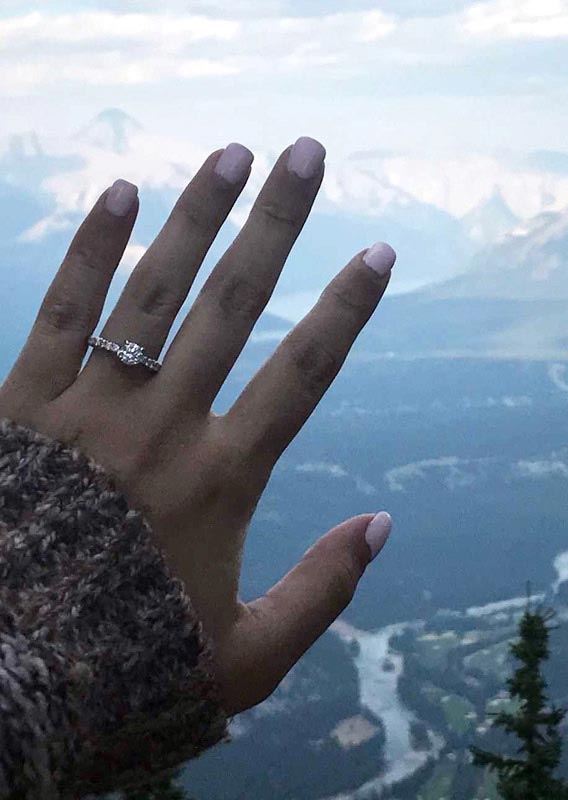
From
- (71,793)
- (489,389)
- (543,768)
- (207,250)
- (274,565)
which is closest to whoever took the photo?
(71,793)

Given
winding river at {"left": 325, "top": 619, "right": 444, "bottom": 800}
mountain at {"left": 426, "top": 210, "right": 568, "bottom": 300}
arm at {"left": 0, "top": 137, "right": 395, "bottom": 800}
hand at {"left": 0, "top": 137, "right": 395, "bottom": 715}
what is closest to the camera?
arm at {"left": 0, "top": 137, "right": 395, "bottom": 800}

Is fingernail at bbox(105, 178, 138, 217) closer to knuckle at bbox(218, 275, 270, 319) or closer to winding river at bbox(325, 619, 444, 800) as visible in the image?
knuckle at bbox(218, 275, 270, 319)

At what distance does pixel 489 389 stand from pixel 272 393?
10991 mm

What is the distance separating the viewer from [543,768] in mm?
3789

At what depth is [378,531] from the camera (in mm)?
1049

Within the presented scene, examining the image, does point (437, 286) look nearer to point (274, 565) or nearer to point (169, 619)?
point (274, 565)

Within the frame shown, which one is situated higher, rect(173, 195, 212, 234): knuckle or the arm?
rect(173, 195, 212, 234): knuckle

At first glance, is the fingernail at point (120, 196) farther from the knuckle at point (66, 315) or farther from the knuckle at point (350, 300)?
the knuckle at point (350, 300)

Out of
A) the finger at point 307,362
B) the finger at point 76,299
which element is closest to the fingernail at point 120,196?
the finger at point 76,299

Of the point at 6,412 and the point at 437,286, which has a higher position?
the point at 437,286

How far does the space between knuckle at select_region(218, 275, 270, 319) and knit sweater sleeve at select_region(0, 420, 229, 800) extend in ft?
0.82

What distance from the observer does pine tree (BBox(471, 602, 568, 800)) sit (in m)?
3.72

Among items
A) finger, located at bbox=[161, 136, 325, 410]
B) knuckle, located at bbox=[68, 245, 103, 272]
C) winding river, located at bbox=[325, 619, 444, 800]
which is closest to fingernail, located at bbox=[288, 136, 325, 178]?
finger, located at bbox=[161, 136, 325, 410]

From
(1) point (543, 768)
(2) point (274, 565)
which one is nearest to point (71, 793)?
(1) point (543, 768)
